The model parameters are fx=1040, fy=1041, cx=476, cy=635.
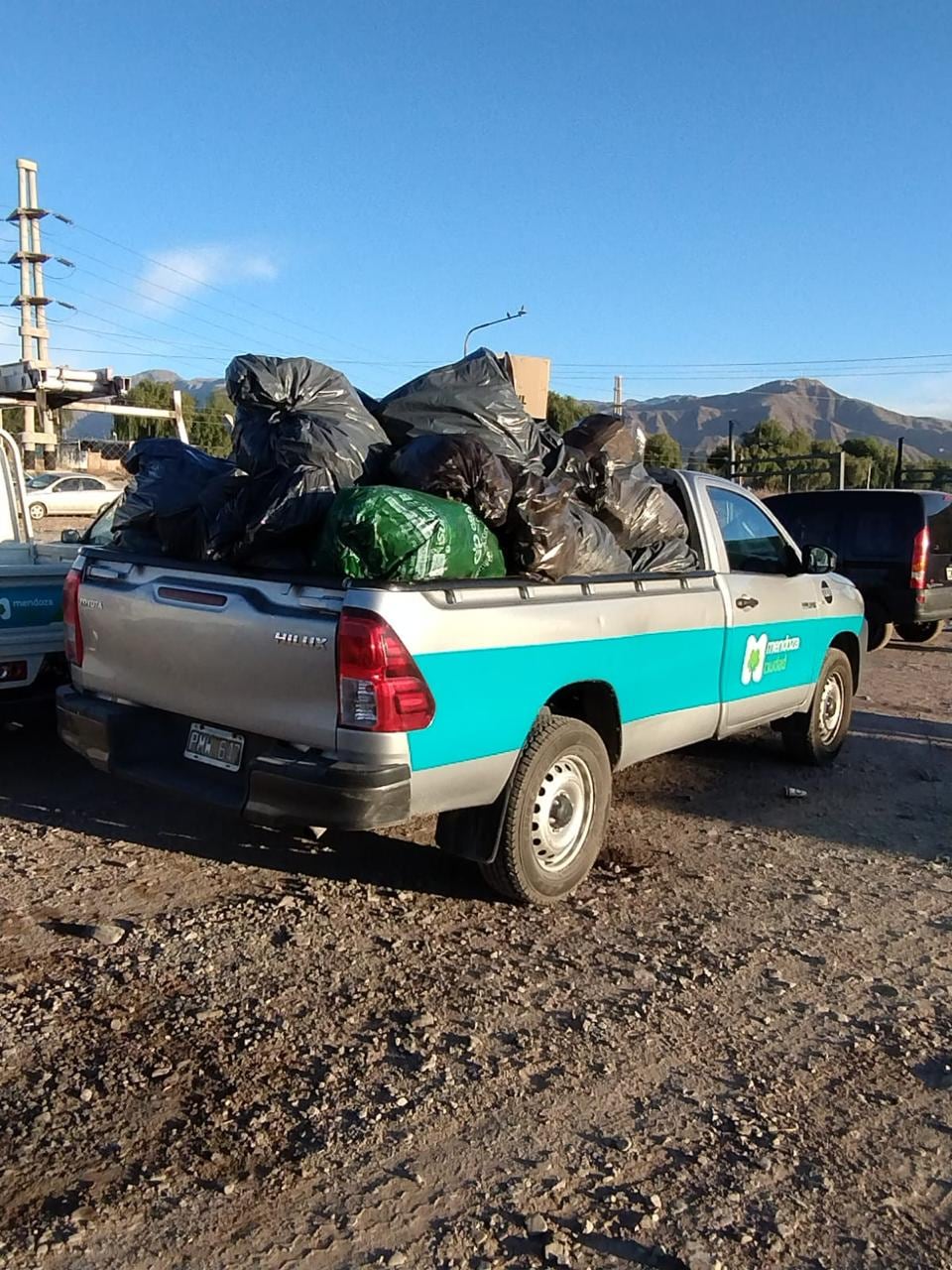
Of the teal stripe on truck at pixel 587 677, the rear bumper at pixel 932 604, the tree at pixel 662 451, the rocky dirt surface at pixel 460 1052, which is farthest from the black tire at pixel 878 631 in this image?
the tree at pixel 662 451

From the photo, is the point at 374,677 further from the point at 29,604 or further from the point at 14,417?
the point at 14,417

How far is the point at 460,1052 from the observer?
333 centimetres

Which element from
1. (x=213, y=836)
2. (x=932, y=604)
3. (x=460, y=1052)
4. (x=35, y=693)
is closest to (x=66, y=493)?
(x=932, y=604)

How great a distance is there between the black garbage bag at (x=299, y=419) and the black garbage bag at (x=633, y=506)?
3.77 ft

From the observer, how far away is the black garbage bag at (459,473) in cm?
421

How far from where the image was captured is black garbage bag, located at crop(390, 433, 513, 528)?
4.21 meters

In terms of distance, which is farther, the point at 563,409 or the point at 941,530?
the point at 563,409

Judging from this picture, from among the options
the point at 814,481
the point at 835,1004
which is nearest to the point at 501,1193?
the point at 835,1004

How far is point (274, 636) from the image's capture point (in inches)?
150

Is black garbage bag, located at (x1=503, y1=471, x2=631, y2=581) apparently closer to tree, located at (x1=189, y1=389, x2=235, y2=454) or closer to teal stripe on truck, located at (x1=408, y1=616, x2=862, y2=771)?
teal stripe on truck, located at (x1=408, y1=616, x2=862, y2=771)

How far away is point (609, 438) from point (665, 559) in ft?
2.37

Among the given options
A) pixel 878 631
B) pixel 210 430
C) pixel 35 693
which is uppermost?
pixel 210 430

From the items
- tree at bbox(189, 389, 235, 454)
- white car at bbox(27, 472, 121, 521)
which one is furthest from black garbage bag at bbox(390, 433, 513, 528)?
tree at bbox(189, 389, 235, 454)

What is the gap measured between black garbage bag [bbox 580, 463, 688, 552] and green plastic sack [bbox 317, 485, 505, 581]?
138 centimetres
